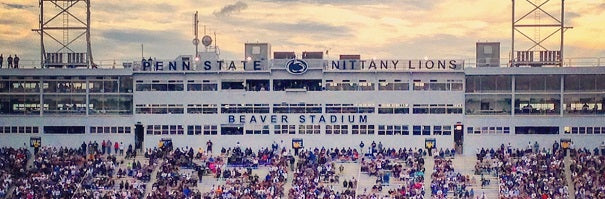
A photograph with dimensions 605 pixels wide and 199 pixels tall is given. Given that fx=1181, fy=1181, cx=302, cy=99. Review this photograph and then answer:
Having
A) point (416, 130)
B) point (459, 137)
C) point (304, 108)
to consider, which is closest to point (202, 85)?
point (304, 108)

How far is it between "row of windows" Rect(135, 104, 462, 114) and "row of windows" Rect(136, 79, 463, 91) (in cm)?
100

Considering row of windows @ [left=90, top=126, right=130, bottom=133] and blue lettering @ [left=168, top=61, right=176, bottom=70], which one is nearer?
blue lettering @ [left=168, top=61, right=176, bottom=70]

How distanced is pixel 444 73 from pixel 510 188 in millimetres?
10842

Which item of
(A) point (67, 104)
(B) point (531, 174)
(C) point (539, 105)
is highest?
(C) point (539, 105)

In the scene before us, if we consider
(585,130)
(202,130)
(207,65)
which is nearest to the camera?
(585,130)

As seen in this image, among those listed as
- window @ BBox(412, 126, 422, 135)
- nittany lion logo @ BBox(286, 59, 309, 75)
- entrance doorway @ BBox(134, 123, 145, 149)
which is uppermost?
nittany lion logo @ BBox(286, 59, 309, 75)

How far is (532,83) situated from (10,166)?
31.2 meters

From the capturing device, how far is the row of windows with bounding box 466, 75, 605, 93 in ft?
232

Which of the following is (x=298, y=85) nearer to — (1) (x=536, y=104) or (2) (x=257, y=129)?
(2) (x=257, y=129)

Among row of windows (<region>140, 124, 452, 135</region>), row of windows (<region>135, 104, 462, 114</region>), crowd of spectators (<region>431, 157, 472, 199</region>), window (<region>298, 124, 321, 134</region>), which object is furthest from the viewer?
window (<region>298, 124, 321, 134</region>)

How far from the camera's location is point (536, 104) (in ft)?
233

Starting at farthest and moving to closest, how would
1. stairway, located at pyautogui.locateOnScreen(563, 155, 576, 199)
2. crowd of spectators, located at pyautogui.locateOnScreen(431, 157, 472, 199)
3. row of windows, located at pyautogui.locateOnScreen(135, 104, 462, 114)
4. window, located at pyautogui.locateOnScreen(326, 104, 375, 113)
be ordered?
window, located at pyautogui.locateOnScreen(326, 104, 375, 113), row of windows, located at pyautogui.locateOnScreen(135, 104, 462, 114), crowd of spectators, located at pyautogui.locateOnScreen(431, 157, 472, 199), stairway, located at pyautogui.locateOnScreen(563, 155, 576, 199)

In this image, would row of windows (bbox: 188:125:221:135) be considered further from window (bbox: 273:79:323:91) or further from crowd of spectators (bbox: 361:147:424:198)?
crowd of spectators (bbox: 361:147:424:198)

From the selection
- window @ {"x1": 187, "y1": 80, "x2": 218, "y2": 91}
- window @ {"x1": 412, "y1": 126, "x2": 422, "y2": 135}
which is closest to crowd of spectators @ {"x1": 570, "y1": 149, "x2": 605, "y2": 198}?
window @ {"x1": 412, "y1": 126, "x2": 422, "y2": 135}
